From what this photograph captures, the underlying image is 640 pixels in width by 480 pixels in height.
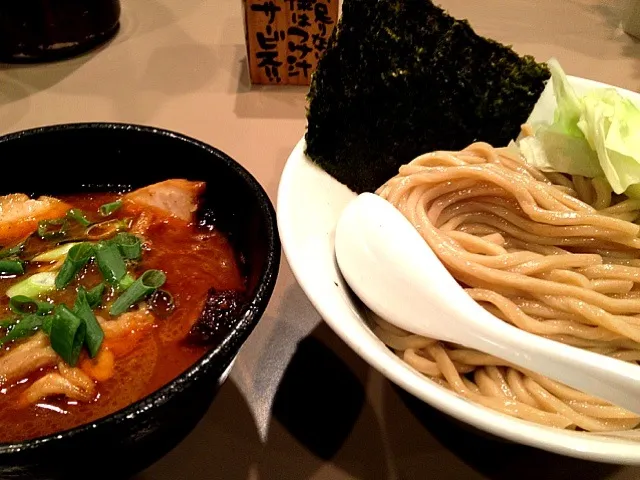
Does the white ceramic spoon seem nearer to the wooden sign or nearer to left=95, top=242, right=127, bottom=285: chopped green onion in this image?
left=95, top=242, right=127, bottom=285: chopped green onion

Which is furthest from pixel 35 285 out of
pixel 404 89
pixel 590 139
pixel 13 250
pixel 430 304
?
pixel 590 139

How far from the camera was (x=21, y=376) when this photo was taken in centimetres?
97

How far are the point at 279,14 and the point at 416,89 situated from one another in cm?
95

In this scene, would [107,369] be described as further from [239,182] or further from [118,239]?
[239,182]

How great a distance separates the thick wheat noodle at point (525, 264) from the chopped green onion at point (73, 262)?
60 cm

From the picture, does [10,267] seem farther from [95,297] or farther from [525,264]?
[525,264]

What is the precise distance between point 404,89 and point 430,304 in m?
0.58

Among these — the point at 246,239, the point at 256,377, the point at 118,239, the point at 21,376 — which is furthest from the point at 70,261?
the point at 256,377

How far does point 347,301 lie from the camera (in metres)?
1.06

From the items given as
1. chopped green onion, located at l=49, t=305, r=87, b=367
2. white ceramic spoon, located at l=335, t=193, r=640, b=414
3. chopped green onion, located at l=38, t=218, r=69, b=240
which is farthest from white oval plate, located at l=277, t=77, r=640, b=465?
chopped green onion, located at l=38, t=218, r=69, b=240

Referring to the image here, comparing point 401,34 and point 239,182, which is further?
point 401,34

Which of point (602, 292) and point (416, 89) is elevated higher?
point (416, 89)

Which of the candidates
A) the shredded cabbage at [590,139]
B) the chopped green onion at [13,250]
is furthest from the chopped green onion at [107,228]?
the shredded cabbage at [590,139]

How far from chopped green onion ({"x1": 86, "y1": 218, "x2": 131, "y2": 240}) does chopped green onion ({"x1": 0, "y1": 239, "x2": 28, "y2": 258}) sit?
14cm
